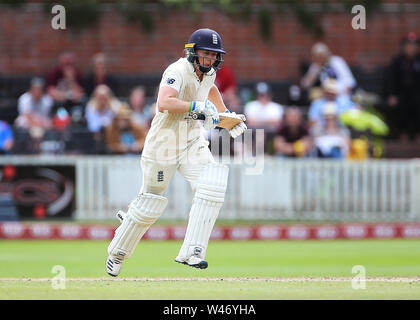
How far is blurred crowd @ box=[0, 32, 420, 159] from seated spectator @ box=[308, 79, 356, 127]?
0.04 feet

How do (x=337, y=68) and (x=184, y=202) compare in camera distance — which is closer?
(x=184, y=202)

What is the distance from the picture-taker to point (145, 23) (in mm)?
14234

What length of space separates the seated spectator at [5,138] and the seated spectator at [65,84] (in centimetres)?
109

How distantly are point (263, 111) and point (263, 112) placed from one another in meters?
0.02

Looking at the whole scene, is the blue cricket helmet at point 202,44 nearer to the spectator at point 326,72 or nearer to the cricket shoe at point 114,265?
the cricket shoe at point 114,265

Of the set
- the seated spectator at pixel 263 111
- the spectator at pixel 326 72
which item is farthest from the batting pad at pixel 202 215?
the spectator at pixel 326 72

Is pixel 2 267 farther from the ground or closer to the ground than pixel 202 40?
closer to the ground

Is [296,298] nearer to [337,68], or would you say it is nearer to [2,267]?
[2,267]

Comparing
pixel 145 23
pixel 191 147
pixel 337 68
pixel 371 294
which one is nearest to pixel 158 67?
pixel 145 23

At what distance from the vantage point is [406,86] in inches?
514

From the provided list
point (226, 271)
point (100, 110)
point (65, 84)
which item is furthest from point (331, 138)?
point (226, 271)

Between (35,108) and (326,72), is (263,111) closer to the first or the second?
(326,72)

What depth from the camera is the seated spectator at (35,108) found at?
12.5m

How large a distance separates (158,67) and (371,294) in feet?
28.5
